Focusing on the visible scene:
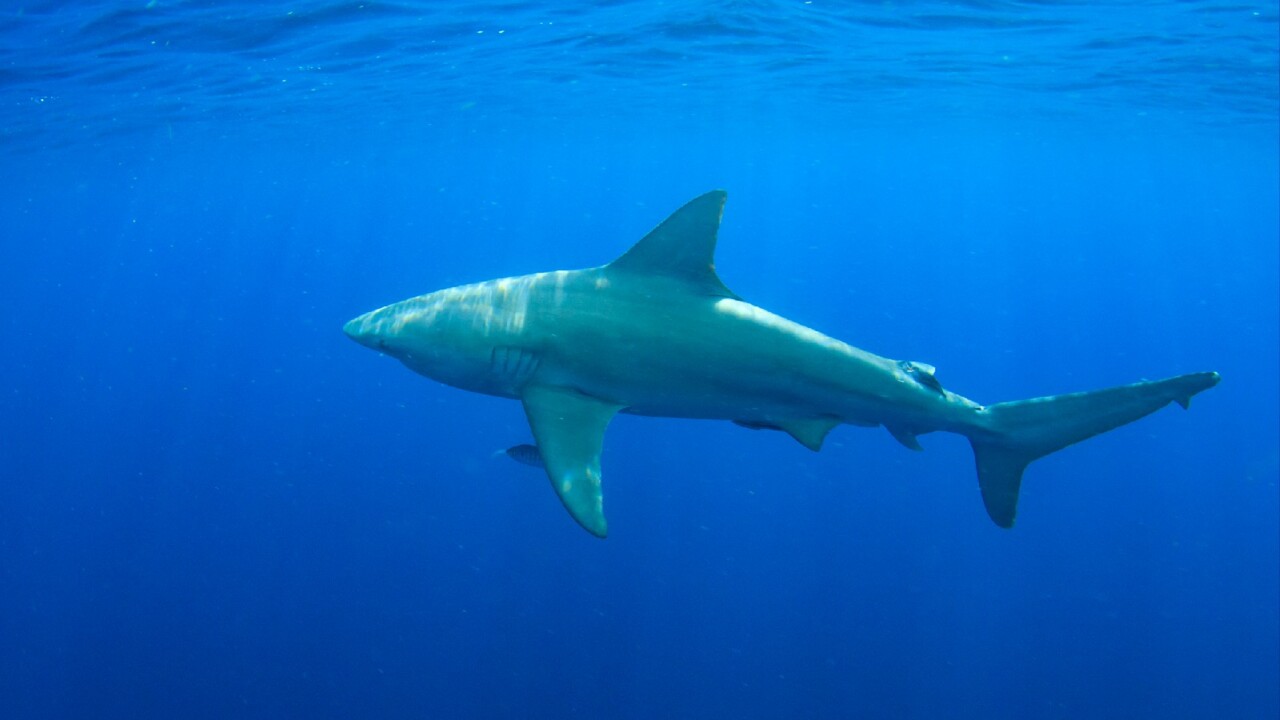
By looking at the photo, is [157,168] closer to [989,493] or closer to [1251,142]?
[989,493]

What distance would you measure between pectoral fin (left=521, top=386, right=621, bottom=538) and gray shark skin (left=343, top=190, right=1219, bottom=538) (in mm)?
11

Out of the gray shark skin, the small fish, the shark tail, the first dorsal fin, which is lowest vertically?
the small fish

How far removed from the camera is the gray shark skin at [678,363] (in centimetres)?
531

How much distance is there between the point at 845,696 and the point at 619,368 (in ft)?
46.8

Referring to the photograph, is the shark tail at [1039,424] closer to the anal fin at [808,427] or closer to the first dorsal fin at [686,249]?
the anal fin at [808,427]

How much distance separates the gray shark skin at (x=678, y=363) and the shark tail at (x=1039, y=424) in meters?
0.01

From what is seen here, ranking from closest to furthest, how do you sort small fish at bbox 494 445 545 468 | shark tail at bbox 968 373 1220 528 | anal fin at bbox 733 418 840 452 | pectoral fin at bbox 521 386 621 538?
pectoral fin at bbox 521 386 621 538 → shark tail at bbox 968 373 1220 528 → anal fin at bbox 733 418 840 452 → small fish at bbox 494 445 545 468

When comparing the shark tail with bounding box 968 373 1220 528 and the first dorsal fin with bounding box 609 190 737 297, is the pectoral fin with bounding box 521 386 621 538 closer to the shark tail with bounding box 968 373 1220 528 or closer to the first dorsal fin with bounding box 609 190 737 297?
the first dorsal fin with bounding box 609 190 737 297

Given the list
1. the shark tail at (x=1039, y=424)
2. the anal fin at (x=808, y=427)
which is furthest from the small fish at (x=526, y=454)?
the shark tail at (x=1039, y=424)

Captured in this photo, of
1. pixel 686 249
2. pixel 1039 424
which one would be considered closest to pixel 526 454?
pixel 686 249

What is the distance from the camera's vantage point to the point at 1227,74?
20188 mm

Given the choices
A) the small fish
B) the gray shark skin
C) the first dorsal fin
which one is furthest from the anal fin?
the small fish

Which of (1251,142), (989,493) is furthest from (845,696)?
(1251,142)

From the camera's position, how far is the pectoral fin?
15.8 feet
